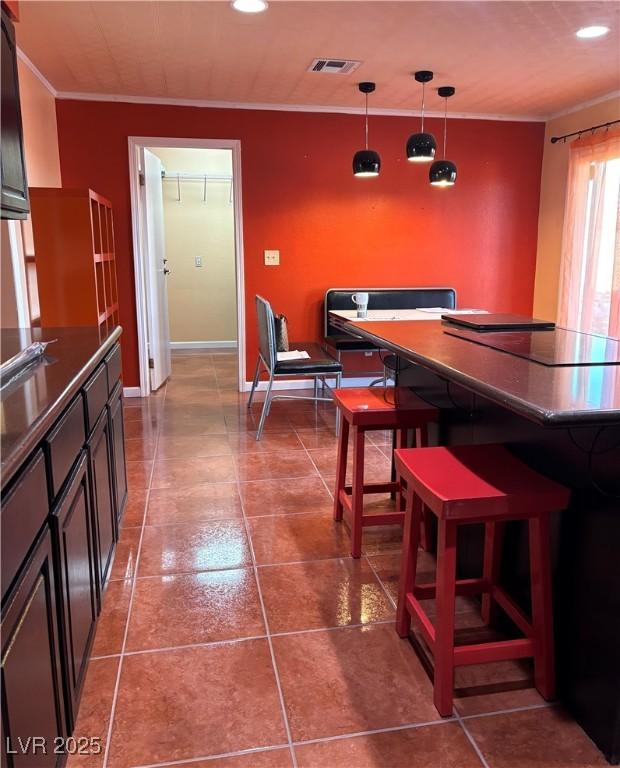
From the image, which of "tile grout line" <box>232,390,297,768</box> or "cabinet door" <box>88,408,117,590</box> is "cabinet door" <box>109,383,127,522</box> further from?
"tile grout line" <box>232,390,297,768</box>

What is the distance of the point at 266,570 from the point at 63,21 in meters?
2.95

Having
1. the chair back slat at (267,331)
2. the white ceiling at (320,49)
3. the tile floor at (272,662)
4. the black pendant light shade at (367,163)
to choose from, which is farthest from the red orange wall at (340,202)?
the tile floor at (272,662)

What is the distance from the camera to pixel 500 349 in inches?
72.4

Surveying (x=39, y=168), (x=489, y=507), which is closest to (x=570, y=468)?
(x=489, y=507)

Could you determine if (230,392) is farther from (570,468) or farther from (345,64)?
(570,468)

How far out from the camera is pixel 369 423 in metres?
2.29

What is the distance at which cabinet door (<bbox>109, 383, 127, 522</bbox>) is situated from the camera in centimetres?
228

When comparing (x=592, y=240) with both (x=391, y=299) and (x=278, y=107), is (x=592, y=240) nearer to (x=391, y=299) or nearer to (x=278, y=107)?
(x=391, y=299)

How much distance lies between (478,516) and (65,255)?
10.1 feet

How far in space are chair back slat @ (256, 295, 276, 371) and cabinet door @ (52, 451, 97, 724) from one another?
213 centimetres

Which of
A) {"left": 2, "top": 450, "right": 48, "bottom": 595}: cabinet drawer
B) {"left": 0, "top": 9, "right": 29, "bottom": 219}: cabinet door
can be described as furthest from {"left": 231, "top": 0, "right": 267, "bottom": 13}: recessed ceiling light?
{"left": 2, "top": 450, "right": 48, "bottom": 595}: cabinet drawer

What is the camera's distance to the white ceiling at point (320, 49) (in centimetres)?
290

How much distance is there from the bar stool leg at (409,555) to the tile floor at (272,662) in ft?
0.26

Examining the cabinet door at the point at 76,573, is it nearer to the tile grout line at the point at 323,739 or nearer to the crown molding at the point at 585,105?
the tile grout line at the point at 323,739
